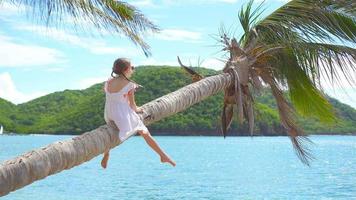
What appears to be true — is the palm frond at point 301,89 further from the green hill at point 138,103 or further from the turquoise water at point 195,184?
the green hill at point 138,103

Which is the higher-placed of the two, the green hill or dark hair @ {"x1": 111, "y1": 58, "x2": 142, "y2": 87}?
the green hill

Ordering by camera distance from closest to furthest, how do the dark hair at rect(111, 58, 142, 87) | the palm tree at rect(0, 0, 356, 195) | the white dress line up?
the white dress, the dark hair at rect(111, 58, 142, 87), the palm tree at rect(0, 0, 356, 195)

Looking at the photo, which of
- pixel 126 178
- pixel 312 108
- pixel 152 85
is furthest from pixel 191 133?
pixel 312 108

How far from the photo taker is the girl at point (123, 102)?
4.64m

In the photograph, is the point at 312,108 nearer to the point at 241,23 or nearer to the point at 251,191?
the point at 241,23

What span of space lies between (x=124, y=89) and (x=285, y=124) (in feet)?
10.9

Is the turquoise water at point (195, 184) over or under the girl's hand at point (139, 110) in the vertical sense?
under

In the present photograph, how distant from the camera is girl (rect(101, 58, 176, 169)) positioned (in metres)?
4.64

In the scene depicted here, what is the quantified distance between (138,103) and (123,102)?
83.2 m

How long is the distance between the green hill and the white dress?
59.6 metres

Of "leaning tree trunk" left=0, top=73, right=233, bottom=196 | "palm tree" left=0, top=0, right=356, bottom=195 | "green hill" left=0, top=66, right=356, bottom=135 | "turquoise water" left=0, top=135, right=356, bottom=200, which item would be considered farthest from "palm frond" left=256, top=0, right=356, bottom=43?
"green hill" left=0, top=66, right=356, bottom=135

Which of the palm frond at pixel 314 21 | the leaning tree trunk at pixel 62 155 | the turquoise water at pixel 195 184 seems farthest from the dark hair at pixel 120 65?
the turquoise water at pixel 195 184

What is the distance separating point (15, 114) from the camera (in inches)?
5069

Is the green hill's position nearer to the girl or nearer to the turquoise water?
the turquoise water
